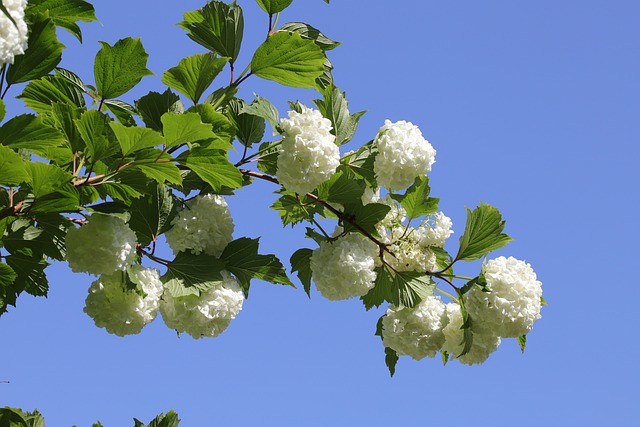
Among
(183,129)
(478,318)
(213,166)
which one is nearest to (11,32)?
(183,129)

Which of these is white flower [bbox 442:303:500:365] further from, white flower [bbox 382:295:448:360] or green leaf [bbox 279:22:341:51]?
green leaf [bbox 279:22:341:51]

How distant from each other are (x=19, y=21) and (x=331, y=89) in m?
1.36

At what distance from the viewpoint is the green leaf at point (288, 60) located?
10.1ft

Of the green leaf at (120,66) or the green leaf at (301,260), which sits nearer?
the green leaf at (120,66)

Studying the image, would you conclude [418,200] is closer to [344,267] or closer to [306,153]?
[344,267]

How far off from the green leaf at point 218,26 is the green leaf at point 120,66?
34 centimetres

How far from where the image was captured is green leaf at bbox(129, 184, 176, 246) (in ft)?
10.4

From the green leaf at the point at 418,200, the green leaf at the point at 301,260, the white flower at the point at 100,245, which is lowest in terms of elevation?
the white flower at the point at 100,245

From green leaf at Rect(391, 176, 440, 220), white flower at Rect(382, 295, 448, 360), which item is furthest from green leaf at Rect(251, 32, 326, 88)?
white flower at Rect(382, 295, 448, 360)

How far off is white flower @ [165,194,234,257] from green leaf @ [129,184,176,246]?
4cm

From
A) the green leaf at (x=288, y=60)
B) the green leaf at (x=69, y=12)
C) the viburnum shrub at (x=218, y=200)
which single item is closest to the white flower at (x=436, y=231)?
the viburnum shrub at (x=218, y=200)

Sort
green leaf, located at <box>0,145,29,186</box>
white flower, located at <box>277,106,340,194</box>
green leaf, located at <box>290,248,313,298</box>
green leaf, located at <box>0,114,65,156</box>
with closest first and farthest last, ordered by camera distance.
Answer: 1. green leaf, located at <box>0,145,29,186</box>
2. green leaf, located at <box>0,114,65,156</box>
3. white flower, located at <box>277,106,340,194</box>
4. green leaf, located at <box>290,248,313,298</box>

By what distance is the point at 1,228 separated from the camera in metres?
2.87

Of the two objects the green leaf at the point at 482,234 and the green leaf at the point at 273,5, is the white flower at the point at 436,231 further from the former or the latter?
the green leaf at the point at 273,5
